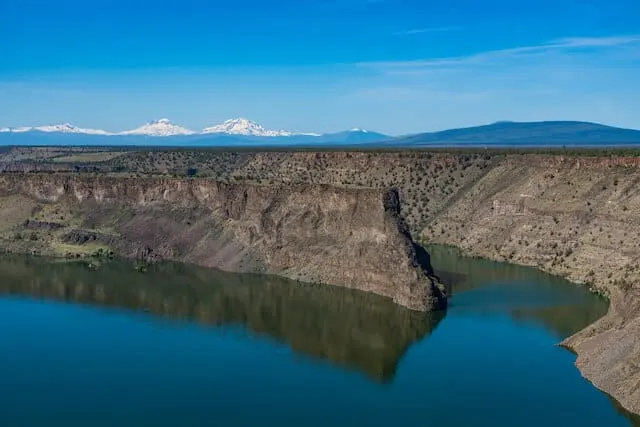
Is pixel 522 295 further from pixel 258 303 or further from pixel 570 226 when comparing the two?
pixel 258 303

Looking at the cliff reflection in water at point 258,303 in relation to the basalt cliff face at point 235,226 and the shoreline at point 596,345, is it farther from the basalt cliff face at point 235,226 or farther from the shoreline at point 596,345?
the shoreline at point 596,345

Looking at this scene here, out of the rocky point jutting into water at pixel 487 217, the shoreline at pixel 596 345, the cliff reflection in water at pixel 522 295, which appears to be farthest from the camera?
the cliff reflection in water at pixel 522 295

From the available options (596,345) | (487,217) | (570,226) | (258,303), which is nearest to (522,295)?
(596,345)

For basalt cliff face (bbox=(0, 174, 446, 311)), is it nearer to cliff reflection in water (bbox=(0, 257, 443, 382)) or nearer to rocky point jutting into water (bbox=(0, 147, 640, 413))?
rocky point jutting into water (bbox=(0, 147, 640, 413))

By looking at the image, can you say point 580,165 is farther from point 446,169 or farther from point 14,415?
point 14,415

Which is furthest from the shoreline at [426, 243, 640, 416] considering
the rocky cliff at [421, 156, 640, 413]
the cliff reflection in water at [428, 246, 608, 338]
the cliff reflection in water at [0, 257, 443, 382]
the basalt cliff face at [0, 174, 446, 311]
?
the basalt cliff face at [0, 174, 446, 311]

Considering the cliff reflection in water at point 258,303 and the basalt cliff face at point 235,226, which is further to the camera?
the basalt cliff face at point 235,226

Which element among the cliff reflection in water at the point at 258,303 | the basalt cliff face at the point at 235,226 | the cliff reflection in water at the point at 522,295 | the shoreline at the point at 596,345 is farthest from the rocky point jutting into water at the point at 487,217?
the cliff reflection in water at the point at 258,303

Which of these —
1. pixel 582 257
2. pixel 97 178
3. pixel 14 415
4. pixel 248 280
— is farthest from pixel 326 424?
pixel 97 178
